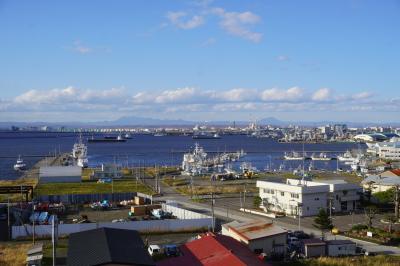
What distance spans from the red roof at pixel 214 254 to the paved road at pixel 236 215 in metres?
2.97

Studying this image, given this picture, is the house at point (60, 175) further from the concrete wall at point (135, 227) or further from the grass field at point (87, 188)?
the concrete wall at point (135, 227)

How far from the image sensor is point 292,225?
40.5 ft

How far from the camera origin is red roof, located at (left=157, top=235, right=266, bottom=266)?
750 cm

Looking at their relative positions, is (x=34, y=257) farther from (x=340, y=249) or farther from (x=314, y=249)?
(x=340, y=249)

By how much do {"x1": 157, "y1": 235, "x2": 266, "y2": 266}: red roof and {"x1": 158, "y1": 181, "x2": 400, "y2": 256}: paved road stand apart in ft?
9.73

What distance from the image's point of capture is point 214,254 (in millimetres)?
7844

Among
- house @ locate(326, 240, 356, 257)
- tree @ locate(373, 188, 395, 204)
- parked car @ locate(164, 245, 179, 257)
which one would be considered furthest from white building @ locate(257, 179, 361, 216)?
parked car @ locate(164, 245, 179, 257)

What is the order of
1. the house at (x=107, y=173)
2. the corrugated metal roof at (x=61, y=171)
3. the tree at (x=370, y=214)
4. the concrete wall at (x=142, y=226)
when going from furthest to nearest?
the house at (x=107, y=173) → the corrugated metal roof at (x=61, y=171) → the tree at (x=370, y=214) → the concrete wall at (x=142, y=226)

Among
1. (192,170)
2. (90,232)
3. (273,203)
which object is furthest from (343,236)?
(192,170)

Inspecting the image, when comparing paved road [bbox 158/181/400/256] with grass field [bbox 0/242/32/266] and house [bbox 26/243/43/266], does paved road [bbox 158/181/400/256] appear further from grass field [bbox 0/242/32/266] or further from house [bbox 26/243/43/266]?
house [bbox 26/243/43/266]

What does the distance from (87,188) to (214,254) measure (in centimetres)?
1186

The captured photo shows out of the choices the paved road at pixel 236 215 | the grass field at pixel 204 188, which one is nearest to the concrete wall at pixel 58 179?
the grass field at pixel 204 188

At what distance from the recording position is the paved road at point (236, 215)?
9.99 meters

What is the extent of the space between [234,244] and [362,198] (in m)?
7.93
